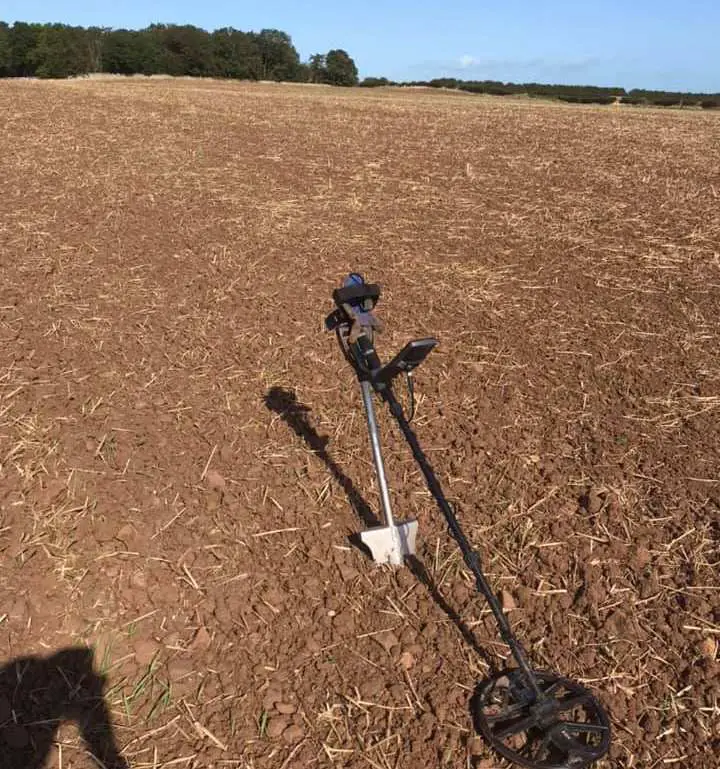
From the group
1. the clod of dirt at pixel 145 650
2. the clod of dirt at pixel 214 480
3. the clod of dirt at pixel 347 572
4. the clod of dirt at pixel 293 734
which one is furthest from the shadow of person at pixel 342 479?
the clod of dirt at pixel 145 650

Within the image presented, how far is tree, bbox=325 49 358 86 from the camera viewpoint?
79856 millimetres

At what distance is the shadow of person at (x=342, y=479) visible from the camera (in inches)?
127

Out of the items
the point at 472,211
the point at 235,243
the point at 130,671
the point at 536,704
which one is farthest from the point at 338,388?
the point at 472,211

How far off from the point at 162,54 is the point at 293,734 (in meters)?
81.5

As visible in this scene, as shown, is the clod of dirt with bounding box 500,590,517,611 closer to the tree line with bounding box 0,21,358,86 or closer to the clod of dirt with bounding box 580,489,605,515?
→ the clod of dirt with bounding box 580,489,605,515

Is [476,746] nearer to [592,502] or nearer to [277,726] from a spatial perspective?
[277,726]

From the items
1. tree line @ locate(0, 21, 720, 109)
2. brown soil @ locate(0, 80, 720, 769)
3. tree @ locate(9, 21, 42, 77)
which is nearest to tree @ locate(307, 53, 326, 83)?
tree line @ locate(0, 21, 720, 109)

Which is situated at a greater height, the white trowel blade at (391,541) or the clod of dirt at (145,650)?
the white trowel blade at (391,541)

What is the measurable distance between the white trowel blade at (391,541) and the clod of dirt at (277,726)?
867mm

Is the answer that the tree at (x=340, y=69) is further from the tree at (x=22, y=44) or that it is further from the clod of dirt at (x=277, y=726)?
the clod of dirt at (x=277, y=726)

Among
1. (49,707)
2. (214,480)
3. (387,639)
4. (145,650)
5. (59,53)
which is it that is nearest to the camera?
(49,707)

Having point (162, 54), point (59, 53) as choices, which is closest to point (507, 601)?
point (59, 53)

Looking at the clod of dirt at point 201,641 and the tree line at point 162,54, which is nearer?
the clod of dirt at point 201,641

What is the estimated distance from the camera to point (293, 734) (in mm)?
2799
